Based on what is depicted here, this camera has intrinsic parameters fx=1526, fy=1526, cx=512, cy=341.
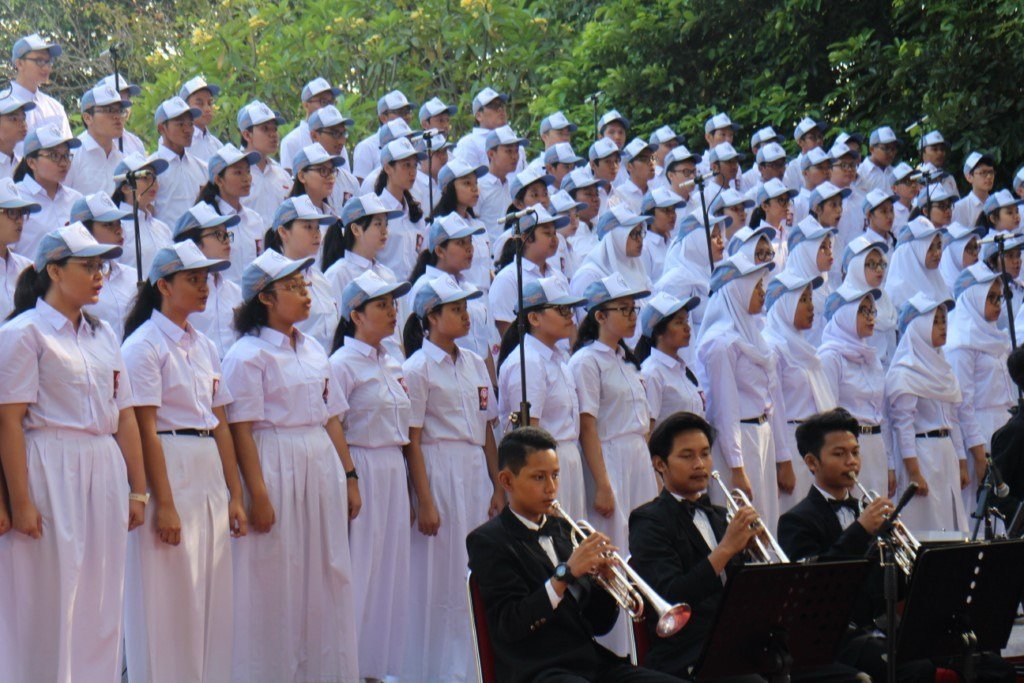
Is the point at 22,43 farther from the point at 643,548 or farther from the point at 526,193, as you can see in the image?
the point at 643,548

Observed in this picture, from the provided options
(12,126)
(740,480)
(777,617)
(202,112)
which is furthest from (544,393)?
(202,112)

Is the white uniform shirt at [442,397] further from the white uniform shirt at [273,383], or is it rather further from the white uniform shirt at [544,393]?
the white uniform shirt at [273,383]

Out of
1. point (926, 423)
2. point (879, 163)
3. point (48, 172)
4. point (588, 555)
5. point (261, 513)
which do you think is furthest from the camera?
point (879, 163)

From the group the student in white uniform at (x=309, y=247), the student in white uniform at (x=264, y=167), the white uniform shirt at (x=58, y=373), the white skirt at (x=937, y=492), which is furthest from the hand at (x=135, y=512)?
the white skirt at (x=937, y=492)

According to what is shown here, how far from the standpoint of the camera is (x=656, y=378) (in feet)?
32.2

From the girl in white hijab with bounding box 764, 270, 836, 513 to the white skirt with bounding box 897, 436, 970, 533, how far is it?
0.82 m

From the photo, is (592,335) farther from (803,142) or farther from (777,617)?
(803,142)

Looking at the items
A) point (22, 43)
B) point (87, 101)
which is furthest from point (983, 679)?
point (22, 43)

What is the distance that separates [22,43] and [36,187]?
2.85 meters

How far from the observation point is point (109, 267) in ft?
31.6

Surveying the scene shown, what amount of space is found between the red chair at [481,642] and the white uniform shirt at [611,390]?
347cm

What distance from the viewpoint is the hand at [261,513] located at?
301 inches

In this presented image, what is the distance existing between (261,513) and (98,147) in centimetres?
560

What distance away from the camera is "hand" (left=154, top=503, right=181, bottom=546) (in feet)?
23.3
